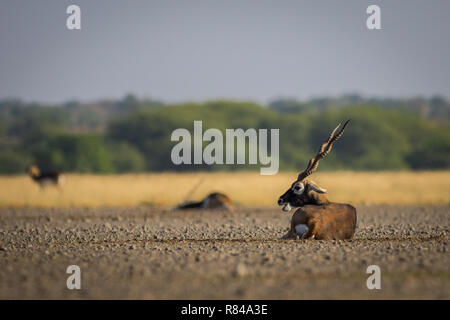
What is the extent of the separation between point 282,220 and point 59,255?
5989 mm

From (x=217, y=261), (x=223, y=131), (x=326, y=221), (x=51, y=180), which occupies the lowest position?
(x=217, y=261)

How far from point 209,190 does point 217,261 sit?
15.4 metres

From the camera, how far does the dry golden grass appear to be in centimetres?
1903

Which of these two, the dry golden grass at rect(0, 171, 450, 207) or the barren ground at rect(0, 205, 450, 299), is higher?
the dry golden grass at rect(0, 171, 450, 207)

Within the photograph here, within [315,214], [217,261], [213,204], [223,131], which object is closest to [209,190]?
[213,204]

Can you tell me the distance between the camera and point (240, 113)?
62.1 m

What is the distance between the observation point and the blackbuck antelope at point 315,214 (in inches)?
Answer: 368

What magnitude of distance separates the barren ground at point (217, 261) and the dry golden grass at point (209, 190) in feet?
21.9

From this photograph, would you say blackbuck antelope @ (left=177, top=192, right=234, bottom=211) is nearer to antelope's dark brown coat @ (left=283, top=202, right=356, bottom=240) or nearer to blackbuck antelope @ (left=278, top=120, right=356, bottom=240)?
blackbuck antelope @ (left=278, top=120, right=356, bottom=240)

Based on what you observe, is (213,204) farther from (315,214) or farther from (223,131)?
(223,131)

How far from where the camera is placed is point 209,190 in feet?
76.1

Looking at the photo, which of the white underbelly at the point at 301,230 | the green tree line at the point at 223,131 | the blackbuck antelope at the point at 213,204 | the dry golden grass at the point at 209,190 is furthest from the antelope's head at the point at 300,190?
the green tree line at the point at 223,131

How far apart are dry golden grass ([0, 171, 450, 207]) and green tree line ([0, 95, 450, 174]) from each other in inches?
717

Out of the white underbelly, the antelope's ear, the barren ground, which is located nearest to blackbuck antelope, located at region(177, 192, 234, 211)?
the barren ground
